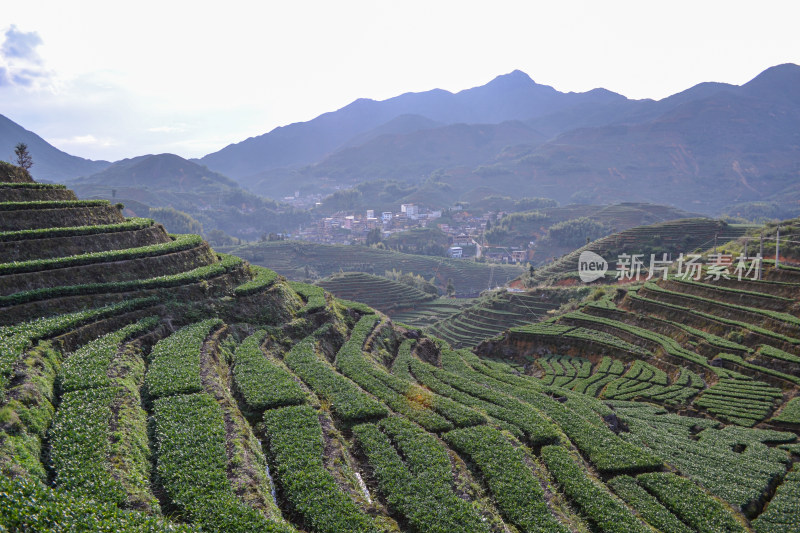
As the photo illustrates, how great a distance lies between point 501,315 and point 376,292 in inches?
1403

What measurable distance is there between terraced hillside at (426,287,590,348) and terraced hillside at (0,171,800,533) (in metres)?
32.6

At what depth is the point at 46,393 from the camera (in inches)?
515

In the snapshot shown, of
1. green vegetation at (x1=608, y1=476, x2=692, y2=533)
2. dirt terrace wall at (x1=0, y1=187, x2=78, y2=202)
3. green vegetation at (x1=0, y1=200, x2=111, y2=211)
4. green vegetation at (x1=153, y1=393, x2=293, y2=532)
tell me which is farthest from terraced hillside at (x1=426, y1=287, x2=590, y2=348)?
green vegetation at (x1=153, y1=393, x2=293, y2=532)

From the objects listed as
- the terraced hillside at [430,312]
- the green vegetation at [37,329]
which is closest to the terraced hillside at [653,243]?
the terraced hillside at [430,312]

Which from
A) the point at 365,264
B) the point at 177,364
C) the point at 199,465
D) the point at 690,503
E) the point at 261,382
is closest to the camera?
the point at 199,465

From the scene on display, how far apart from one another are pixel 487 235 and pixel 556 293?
400 ft

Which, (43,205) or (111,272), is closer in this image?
(111,272)

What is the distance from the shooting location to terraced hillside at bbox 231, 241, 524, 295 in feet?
428

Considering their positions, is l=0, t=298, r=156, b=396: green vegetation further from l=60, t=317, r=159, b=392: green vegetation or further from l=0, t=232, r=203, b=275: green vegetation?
l=0, t=232, r=203, b=275: green vegetation

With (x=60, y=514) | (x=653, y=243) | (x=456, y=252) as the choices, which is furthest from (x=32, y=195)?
(x=456, y=252)

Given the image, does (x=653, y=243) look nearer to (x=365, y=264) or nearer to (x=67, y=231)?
(x=365, y=264)

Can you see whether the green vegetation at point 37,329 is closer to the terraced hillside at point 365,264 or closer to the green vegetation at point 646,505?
the green vegetation at point 646,505

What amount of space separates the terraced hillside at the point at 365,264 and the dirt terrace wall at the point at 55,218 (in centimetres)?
9838

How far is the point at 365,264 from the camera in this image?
5556 inches
